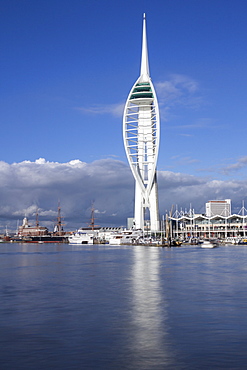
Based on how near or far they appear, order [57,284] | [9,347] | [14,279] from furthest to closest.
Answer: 1. [14,279]
2. [57,284]
3. [9,347]

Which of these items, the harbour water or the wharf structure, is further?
the wharf structure

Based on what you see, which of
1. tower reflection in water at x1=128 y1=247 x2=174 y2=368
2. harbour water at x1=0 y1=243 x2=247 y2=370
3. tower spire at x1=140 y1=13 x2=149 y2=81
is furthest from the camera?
tower spire at x1=140 y1=13 x2=149 y2=81

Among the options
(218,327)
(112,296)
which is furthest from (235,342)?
(112,296)

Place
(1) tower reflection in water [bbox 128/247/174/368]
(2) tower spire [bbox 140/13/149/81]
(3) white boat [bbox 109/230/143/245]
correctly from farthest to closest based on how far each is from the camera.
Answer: (2) tower spire [bbox 140/13/149/81] < (3) white boat [bbox 109/230/143/245] < (1) tower reflection in water [bbox 128/247/174/368]

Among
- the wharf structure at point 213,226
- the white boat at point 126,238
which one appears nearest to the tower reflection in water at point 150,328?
the white boat at point 126,238

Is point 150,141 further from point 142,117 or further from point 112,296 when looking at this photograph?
point 112,296

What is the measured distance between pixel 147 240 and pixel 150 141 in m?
41.0

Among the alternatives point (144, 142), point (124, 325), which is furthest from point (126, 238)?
point (124, 325)

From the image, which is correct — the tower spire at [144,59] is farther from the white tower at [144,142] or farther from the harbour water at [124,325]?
the harbour water at [124,325]

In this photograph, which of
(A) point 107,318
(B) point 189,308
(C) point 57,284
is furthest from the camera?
(C) point 57,284

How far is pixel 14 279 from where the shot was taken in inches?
1467

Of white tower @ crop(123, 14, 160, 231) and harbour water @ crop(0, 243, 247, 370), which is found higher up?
white tower @ crop(123, 14, 160, 231)

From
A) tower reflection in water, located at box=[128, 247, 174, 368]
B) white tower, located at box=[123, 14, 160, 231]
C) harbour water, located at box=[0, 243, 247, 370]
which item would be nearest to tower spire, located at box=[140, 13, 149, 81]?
white tower, located at box=[123, 14, 160, 231]

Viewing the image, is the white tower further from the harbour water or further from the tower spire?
the harbour water
